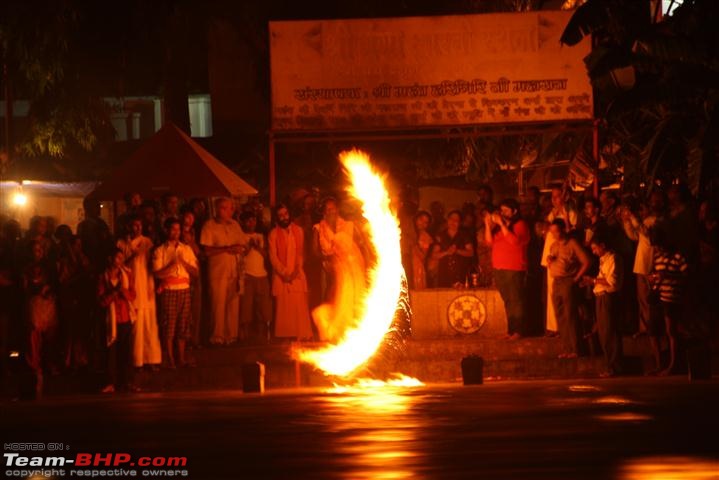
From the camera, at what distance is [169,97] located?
108 feet

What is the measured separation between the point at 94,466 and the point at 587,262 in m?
9.77

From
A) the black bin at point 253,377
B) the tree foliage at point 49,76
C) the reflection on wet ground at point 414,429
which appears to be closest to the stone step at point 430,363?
the reflection on wet ground at point 414,429

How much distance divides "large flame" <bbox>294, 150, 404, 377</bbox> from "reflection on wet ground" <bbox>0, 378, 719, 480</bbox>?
128 centimetres

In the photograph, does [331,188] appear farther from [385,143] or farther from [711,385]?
[711,385]

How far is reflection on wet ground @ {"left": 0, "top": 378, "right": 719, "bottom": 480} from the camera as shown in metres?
11.6

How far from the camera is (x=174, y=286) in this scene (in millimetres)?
19703

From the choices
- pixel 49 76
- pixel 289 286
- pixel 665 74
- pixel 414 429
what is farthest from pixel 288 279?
pixel 49 76

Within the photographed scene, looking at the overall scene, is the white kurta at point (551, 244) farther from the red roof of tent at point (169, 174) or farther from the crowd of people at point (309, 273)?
the red roof of tent at point (169, 174)

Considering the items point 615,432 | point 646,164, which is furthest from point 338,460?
point 646,164

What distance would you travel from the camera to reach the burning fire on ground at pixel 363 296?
20.4m

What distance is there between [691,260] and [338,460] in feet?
28.9

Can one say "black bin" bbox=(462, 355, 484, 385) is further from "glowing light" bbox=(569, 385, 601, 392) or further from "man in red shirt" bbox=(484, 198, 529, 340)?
"man in red shirt" bbox=(484, 198, 529, 340)

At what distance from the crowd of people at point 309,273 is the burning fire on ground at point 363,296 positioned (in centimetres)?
5

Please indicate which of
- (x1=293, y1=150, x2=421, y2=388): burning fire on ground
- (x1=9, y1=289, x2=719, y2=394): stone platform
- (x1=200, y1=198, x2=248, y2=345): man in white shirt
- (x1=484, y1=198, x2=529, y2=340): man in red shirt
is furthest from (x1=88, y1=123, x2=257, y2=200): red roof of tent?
(x1=484, y1=198, x2=529, y2=340): man in red shirt
